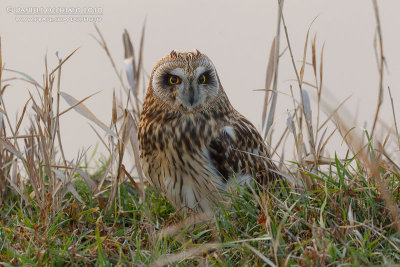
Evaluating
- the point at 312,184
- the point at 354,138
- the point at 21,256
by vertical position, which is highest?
the point at 354,138

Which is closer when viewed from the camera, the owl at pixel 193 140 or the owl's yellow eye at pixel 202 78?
the owl at pixel 193 140

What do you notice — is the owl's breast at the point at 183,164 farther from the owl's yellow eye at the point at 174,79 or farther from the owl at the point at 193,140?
the owl's yellow eye at the point at 174,79

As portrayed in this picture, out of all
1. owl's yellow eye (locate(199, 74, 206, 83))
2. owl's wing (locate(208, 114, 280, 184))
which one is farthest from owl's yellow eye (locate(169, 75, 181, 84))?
owl's wing (locate(208, 114, 280, 184))

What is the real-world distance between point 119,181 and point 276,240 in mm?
1267

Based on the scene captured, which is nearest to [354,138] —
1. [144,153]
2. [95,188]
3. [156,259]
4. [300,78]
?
[300,78]

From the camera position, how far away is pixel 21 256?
7.95 feet

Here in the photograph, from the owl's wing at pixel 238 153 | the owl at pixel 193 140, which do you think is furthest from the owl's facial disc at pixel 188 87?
the owl's wing at pixel 238 153

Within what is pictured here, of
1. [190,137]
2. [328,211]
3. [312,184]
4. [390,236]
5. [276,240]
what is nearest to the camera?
[276,240]

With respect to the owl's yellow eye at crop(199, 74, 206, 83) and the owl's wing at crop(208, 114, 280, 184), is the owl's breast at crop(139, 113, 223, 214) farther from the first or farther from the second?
the owl's yellow eye at crop(199, 74, 206, 83)

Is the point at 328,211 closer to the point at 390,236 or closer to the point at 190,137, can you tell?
the point at 390,236

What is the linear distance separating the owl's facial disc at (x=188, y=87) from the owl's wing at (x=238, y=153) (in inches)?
7.6

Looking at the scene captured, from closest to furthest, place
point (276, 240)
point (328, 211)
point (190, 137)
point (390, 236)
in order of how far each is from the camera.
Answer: point (276, 240), point (390, 236), point (328, 211), point (190, 137)

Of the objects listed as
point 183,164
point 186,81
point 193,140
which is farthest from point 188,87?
point 183,164

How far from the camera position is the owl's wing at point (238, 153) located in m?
3.11
